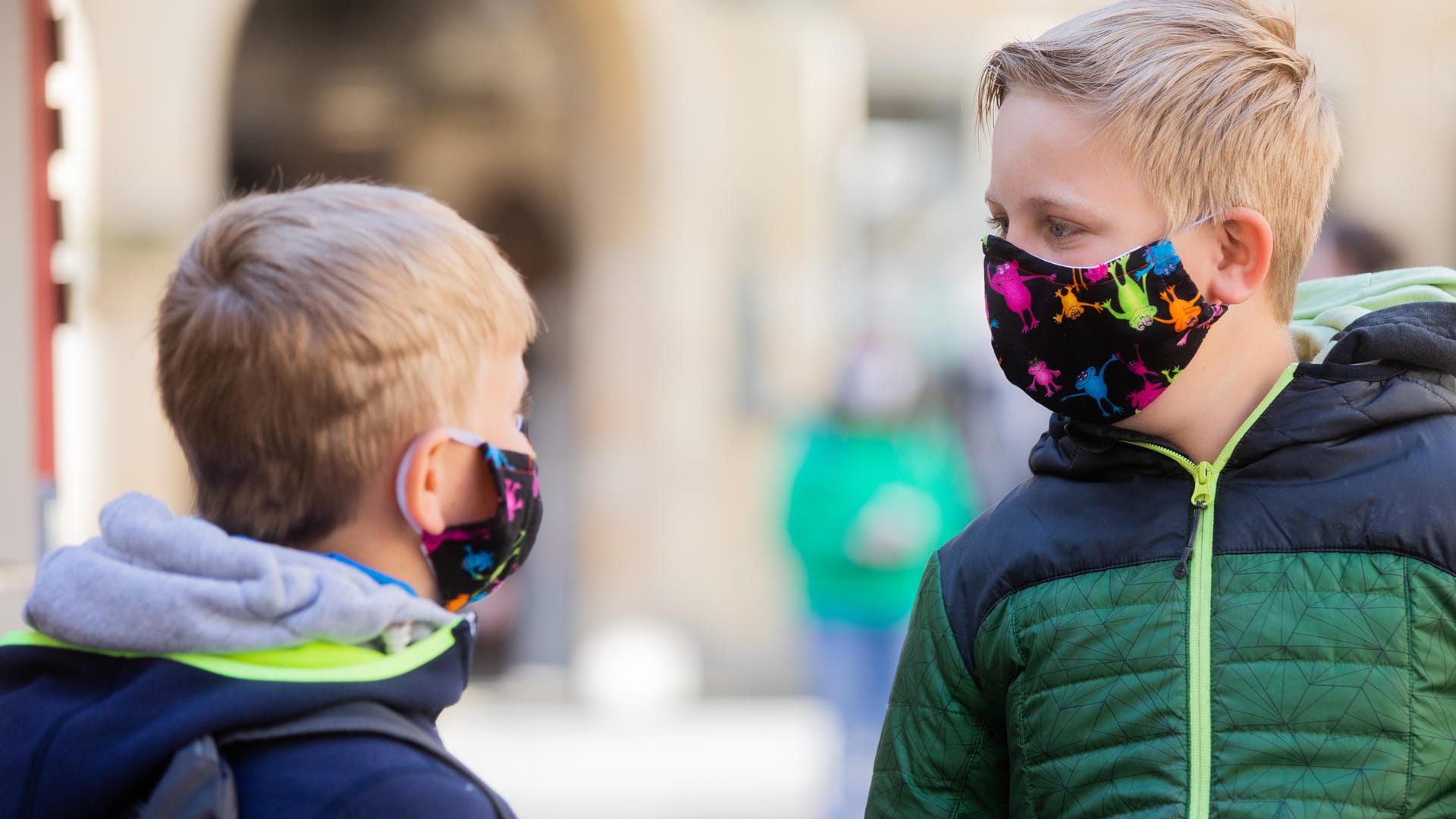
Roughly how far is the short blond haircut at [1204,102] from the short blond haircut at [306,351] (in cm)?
78

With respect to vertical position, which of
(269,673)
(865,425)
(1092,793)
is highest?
(269,673)

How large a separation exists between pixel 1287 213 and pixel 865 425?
4253 millimetres

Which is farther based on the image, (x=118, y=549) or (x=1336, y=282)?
(x=1336, y=282)

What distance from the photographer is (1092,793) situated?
1839 millimetres

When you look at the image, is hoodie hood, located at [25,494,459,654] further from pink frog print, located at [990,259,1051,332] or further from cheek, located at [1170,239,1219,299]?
cheek, located at [1170,239,1219,299]

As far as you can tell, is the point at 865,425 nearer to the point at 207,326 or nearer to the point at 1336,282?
the point at 1336,282

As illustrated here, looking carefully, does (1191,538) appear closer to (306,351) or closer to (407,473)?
(407,473)

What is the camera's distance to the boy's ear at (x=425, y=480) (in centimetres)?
183

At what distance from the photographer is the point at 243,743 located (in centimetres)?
163

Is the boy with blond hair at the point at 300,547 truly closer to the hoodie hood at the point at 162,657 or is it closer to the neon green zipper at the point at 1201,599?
the hoodie hood at the point at 162,657

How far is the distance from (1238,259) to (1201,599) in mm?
429

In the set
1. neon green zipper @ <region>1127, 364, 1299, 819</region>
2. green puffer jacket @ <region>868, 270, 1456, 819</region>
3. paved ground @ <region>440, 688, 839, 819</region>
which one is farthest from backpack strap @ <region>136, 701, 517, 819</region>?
paved ground @ <region>440, 688, 839, 819</region>

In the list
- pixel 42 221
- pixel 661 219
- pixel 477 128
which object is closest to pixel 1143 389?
pixel 42 221

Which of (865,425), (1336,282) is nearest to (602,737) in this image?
(865,425)
